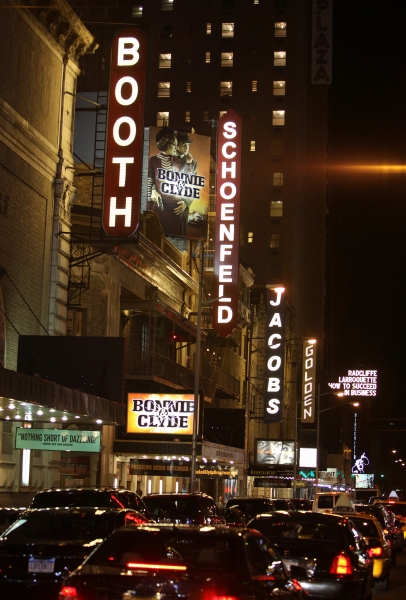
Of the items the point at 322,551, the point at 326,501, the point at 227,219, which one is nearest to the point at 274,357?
the point at 227,219

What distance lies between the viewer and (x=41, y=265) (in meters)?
28.9

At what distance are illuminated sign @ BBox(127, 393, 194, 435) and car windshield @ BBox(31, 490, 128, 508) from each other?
18924 millimetres

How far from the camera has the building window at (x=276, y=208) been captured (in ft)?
350

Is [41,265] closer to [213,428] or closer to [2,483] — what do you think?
[2,483]

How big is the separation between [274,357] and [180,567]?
59.4 m

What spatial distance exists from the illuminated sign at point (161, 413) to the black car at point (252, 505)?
23.0ft

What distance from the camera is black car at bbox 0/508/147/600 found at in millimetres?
11906

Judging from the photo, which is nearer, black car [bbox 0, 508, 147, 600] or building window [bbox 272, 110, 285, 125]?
black car [bbox 0, 508, 147, 600]

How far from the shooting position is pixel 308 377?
81.1 m

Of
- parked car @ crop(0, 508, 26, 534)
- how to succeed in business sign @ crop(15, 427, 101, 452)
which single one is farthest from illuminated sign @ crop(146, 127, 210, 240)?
parked car @ crop(0, 508, 26, 534)

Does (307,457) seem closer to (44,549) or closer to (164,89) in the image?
(164,89)

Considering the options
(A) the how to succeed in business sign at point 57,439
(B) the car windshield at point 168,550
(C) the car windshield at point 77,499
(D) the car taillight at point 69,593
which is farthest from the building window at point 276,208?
(D) the car taillight at point 69,593

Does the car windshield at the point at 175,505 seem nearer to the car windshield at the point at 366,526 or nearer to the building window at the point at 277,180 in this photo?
the car windshield at the point at 366,526

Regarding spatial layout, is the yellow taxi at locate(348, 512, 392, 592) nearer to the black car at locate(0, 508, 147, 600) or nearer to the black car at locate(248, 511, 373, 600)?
the black car at locate(248, 511, 373, 600)
